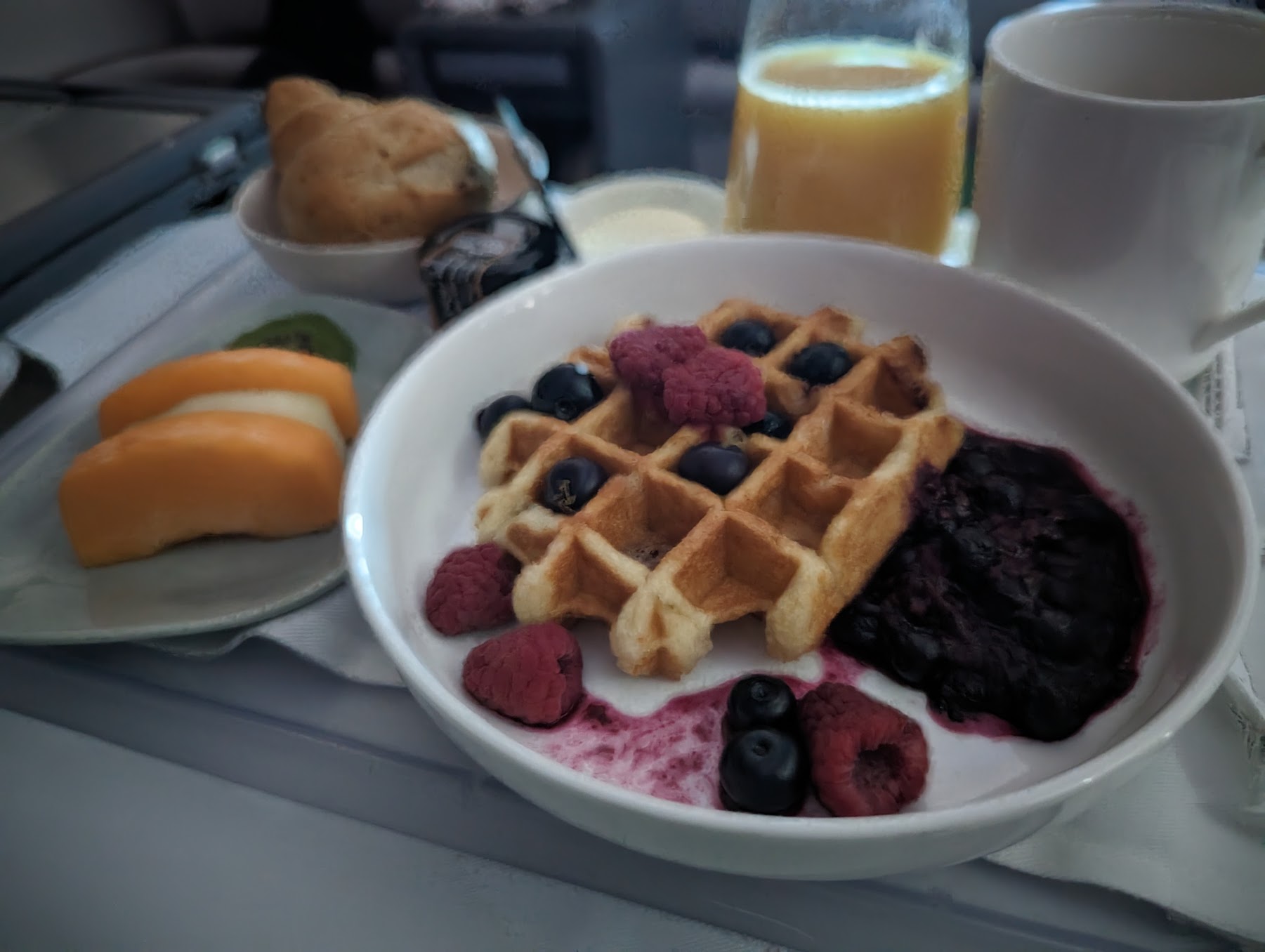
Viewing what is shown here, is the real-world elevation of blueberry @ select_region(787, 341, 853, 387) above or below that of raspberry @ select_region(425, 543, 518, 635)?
above

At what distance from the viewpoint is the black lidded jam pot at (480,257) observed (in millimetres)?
1014

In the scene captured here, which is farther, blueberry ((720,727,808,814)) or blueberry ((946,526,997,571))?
blueberry ((946,526,997,571))

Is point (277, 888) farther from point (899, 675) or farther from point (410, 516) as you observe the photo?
point (899, 675)

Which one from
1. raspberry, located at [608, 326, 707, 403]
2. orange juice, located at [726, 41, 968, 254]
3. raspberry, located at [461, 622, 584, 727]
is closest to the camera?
raspberry, located at [461, 622, 584, 727]

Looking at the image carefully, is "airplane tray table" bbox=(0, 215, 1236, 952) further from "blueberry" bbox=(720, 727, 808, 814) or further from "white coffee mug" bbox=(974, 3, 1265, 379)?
"white coffee mug" bbox=(974, 3, 1265, 379)

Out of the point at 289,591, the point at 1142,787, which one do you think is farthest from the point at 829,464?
the point at 289,591

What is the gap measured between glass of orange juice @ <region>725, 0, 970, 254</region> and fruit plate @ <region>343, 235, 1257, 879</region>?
10 cm

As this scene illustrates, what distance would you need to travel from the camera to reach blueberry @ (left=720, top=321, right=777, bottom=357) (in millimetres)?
931

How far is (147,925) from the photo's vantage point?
2.15 feet

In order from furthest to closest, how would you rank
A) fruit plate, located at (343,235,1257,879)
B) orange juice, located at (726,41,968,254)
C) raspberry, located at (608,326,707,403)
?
1. orange juice, located at (726,41,968,254)
2. raspberry, located at (608,326,707,403)
3. fruit plate, located at (343,235,1257,879)

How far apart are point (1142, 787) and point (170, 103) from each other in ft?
6.04

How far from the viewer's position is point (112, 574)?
835mm

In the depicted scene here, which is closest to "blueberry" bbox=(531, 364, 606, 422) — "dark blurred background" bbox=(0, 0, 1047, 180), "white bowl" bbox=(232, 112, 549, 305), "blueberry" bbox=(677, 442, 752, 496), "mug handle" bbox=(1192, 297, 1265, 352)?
"blueberry" bbox=(677, 442, 752, 496)

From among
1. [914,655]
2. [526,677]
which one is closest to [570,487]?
[526,677]
